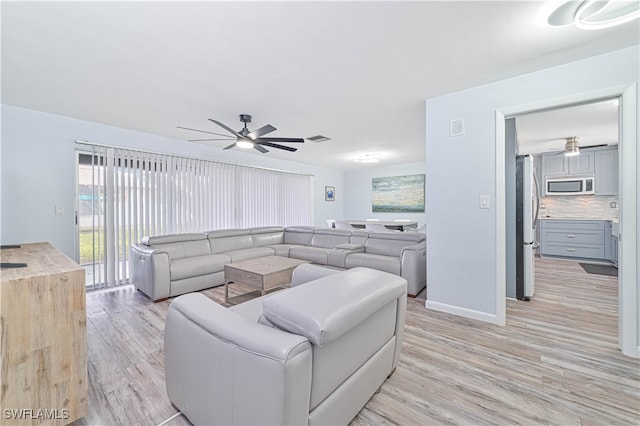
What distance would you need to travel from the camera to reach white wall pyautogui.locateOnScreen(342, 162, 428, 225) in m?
7.71

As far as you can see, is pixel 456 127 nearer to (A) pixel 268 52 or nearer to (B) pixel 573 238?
(A) pixel 268 52

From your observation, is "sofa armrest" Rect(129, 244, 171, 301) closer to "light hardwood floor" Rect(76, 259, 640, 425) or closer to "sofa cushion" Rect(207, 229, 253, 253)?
"light hardwood floor" Rect(76, 259, 640, 425)

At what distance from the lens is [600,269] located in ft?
15.7

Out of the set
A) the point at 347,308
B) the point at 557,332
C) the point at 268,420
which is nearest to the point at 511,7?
the point at 347,308

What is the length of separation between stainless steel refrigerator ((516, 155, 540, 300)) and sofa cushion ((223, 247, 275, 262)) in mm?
3761

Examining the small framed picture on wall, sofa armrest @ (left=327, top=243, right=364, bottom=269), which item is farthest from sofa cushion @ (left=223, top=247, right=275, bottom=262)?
the small framed picture on wall

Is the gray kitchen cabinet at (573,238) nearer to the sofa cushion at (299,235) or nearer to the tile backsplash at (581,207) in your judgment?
the tile backsplash at (581,207)

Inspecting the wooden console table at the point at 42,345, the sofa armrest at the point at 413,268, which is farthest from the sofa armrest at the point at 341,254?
the wooden console table at the point at 42,345

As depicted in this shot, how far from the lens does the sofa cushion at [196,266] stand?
354 centimetres

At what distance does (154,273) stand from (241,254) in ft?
4.50

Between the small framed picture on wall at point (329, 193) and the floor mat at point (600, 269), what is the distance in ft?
19.8

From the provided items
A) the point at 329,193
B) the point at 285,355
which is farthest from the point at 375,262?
the point at 329,193

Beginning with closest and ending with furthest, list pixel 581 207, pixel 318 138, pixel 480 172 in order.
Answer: pixel 480 172, pixel 318 138, pixel 581 207

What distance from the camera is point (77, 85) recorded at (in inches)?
105
